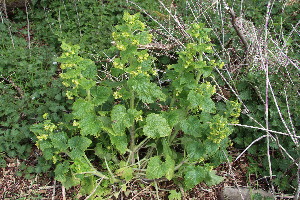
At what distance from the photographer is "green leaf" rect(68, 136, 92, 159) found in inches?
101

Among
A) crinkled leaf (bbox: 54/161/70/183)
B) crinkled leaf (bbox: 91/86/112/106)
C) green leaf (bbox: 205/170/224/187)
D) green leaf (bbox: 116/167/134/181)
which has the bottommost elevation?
crinkled leaf (bbox: 54/161/70/183)

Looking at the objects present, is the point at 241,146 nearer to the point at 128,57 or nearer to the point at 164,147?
the point at 164,147

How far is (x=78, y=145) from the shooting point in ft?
8.55

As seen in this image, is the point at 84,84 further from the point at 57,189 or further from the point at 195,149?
the point at 57,189

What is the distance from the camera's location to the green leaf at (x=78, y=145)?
2.57 meters

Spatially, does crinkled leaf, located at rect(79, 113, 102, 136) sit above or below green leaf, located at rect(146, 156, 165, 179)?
above

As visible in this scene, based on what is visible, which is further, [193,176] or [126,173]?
[126,173]

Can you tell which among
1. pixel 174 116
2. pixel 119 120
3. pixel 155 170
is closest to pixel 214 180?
pixel 155 170

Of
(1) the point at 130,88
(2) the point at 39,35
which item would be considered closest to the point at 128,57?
(1) the point at 130,88

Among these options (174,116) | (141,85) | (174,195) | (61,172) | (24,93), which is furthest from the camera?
(24,93)

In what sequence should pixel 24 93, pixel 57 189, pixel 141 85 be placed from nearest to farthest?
pixel 141 85
pixel 57 189
pixel 24 93

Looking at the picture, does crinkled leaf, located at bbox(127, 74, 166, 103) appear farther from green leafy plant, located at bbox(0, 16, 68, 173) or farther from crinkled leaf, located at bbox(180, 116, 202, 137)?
green leafy plant, located at bbox(0, 16, 68, 173)

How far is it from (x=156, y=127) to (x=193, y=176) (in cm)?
52

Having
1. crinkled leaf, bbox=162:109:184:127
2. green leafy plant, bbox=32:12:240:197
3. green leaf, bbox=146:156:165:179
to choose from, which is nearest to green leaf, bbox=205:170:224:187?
green leafy plant, bbox=32:12:240:197
